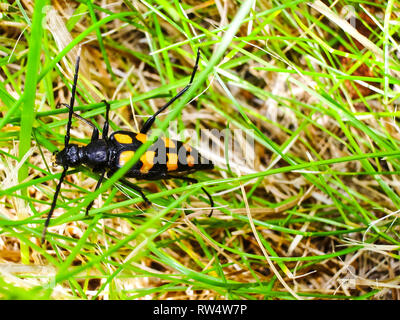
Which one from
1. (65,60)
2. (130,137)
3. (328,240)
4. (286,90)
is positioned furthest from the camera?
(286,90)

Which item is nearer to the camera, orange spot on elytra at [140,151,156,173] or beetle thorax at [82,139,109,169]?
beetle thorax at [82,139,109,169]

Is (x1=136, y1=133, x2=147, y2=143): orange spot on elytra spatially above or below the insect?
above

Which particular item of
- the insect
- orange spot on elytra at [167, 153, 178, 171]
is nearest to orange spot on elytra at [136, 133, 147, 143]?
the insect

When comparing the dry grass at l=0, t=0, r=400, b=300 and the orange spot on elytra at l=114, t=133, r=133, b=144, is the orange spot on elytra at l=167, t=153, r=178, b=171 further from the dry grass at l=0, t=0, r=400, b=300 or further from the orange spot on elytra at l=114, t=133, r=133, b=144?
the orange spot on elytra at l=114, t=133, r=133, b=144

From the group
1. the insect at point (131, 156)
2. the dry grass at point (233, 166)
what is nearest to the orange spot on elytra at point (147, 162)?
the insect at point (131, 156)

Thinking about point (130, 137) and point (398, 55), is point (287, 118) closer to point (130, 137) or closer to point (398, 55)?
point (398, 55)

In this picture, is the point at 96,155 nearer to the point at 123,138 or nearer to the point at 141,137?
the point at 123,138

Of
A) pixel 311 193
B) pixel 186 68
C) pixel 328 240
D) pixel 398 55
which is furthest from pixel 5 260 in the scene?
pixel 398 55

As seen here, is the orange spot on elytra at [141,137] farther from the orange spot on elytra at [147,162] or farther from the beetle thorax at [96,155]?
the beetle thorax at [96,155]
